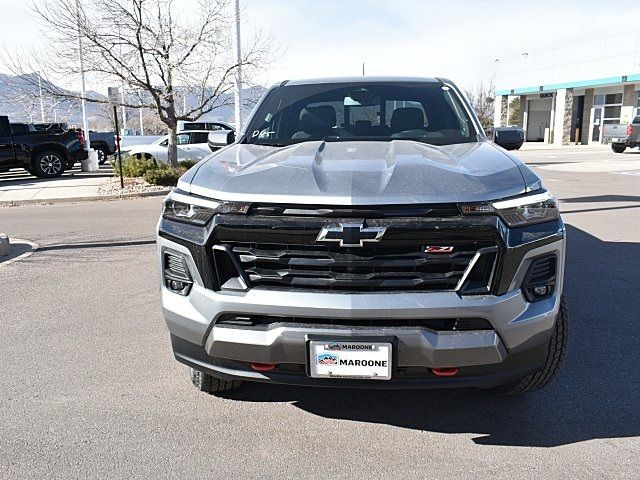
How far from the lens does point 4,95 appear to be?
16672 millimetres

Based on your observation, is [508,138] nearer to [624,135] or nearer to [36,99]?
[36,99]

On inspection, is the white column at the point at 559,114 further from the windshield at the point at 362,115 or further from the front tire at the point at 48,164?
the windshield at the point at 362,115

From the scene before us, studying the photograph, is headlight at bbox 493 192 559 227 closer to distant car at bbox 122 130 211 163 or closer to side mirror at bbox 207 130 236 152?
side mirror at bbox 207 130 236 152

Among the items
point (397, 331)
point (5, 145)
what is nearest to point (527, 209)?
point (397, 331)

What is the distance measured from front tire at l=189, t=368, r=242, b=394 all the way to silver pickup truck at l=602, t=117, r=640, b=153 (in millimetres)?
27298

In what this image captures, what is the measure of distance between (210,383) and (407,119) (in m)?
2.36

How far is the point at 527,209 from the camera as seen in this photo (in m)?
2.76

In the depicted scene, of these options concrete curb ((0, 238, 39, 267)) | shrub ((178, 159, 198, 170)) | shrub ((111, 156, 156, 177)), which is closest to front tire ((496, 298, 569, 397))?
concrete curb ((0, 238, 39, 267))

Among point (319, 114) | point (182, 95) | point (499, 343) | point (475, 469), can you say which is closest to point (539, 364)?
point (499, 343)

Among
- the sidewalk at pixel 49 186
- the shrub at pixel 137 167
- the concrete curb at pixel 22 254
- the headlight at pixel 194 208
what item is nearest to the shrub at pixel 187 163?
the shrub at pixel 137 167

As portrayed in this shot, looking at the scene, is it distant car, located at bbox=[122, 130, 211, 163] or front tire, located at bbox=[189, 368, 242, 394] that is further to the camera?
distant car, located at bbox=[122, 130, 211, 163]

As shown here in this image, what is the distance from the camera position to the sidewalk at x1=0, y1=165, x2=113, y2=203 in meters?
13.8

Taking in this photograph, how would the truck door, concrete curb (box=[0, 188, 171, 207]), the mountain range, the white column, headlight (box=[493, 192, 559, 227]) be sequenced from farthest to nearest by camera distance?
the white column
the truck door
the mountain range
concrete curb (box=[0, 188, 171, 207])
headlight (box=[493, 192, 559, 227])

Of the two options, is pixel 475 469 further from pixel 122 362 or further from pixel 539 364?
pixel 122 362
